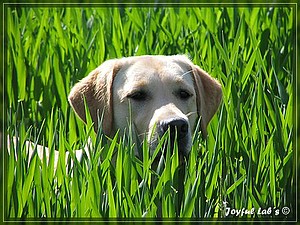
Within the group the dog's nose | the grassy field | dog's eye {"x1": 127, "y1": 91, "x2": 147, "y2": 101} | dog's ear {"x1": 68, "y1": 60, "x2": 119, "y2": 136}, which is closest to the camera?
the grassy field

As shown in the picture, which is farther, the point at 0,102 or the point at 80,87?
the point at 0,102

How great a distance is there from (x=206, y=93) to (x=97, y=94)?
0.59 meters

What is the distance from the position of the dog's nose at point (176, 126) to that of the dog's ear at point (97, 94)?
1.46ft

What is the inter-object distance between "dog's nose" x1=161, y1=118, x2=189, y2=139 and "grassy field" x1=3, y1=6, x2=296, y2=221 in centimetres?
8

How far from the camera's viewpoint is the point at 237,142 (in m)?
4.21

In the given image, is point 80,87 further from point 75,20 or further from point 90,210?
point 75,20

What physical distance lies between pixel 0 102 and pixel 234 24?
1838 millimetres

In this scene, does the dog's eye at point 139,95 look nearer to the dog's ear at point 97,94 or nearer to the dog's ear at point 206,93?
the dog's ear at point 97,94

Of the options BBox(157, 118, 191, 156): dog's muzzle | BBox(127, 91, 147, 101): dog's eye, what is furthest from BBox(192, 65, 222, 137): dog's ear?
BBox(157, 118, 191, 156): dog's muzzle

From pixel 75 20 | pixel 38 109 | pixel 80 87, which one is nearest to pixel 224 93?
pixel 80 87

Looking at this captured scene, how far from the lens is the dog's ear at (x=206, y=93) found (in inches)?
177

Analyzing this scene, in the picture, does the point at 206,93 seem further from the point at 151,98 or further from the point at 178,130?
the point at 178,130

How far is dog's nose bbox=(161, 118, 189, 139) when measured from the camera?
3969mm

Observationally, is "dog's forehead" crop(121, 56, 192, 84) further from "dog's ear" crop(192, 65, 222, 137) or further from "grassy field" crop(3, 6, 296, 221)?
"grassy field" crop(3, 6, 296, 221)
